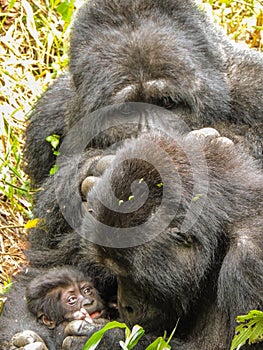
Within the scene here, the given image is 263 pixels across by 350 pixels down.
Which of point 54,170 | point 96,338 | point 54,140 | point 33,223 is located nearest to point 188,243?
point 96,338

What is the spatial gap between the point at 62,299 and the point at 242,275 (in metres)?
1.32

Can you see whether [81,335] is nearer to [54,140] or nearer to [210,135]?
[210,135]

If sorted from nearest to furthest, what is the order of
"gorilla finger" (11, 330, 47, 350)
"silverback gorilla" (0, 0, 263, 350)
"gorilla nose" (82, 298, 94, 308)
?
1. "silverback gorilla" (0, 0, 263, 350)
2. "gorilla finger" (11, 330, 47, 350)
3. "gorilla nose" (82, 298, 94, 308)

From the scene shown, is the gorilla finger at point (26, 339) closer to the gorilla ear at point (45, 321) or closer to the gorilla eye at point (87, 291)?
the gorilla ear at point (45, 321)

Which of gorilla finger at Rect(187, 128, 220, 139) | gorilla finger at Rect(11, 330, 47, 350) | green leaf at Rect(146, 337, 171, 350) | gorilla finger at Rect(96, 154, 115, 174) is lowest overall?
gorilla finger at Rect(11, 330, 47, 350)

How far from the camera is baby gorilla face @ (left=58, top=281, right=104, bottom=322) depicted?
538 cm

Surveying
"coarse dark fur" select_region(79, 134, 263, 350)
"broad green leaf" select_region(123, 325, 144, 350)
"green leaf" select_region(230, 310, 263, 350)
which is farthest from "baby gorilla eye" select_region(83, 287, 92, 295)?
"green leaf" select_region(230, 310, 263, 350)

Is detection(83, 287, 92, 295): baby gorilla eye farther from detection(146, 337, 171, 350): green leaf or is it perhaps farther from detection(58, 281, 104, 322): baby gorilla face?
detection(146, 337, 171, 350): green leaf

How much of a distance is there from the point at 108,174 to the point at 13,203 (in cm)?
268

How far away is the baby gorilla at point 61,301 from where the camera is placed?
17.7 ft

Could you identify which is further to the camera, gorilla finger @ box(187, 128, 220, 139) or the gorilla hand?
gorilla finger @ box(187, 128, 220, 139)

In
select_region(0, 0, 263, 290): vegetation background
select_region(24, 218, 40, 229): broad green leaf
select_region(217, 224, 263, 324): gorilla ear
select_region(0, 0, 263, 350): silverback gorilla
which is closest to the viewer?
select_region(217, 224, 263, 324): gorilla ear

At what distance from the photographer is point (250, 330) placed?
451 cm

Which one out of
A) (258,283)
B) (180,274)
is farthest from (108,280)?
(258,283)
